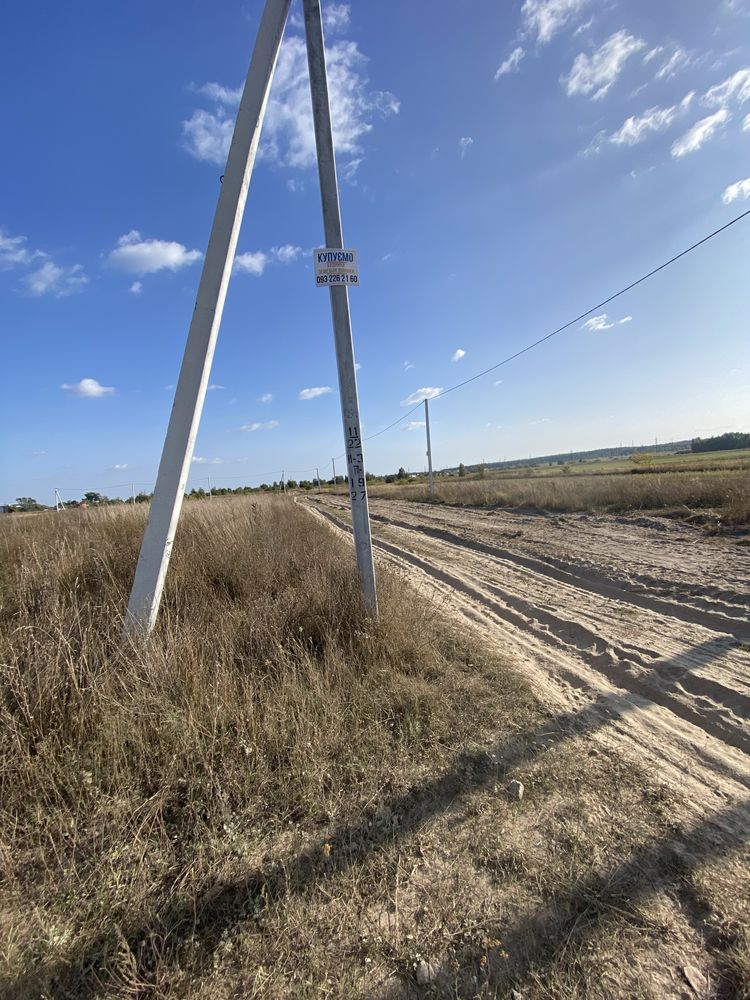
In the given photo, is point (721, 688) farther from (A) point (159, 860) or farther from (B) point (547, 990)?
(A) point (159, 860)

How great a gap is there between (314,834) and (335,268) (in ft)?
12.9

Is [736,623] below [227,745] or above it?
below

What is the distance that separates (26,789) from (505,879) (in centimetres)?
229

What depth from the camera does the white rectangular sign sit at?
3574mm

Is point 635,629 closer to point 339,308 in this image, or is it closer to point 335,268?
point 339,308

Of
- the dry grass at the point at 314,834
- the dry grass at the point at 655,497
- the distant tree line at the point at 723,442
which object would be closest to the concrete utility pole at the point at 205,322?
the dry grass at the point at 314,834

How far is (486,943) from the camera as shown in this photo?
4.91 feet

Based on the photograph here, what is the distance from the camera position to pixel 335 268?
11.8 ft

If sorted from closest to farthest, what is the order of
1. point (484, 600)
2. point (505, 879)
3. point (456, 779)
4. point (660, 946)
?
point (660, 946), point (505, 879), point (456, 779), point (484, 600)

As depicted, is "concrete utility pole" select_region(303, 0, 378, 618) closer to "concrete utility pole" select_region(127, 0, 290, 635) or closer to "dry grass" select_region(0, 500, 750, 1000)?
"concrete utility pole" select_region(127, 0, 290, 635)

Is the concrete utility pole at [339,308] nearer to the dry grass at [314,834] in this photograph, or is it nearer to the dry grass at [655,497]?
the dry grass at [314,834]

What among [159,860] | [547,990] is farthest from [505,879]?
[159,860]

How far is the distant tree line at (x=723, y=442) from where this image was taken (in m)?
87.8

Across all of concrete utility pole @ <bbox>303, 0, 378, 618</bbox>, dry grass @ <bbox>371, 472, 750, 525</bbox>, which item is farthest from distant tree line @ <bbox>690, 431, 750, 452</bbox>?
concrete utility pole @ <bbox>303, 0, 378, 618</bbox>
